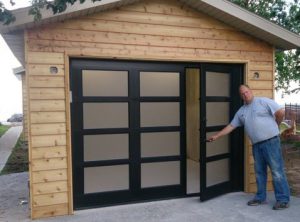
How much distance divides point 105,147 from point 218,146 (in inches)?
72.2

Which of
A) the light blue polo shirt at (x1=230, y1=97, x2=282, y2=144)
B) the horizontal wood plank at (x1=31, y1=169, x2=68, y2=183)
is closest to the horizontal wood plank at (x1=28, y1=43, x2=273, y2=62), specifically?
the light blue polo shirt at (x1=230, y1=97, x2=282, y2=144)

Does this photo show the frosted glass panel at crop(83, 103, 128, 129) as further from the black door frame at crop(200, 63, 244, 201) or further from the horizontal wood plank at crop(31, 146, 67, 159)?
the black door frame at crop(200, 63, 244, 201)

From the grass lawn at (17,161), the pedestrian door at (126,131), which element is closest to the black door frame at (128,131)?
the pedestrian door at (126,131)

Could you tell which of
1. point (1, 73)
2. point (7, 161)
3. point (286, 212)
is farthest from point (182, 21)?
point (1, 73)

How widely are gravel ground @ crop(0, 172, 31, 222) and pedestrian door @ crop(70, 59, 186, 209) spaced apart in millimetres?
801

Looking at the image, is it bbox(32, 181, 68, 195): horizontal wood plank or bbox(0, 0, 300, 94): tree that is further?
bbox(0, 0, 300, 94): tree

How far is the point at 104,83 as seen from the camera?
4.86 m

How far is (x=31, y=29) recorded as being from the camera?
434 cm

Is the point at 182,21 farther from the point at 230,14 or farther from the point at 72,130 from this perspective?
the point at 72,130

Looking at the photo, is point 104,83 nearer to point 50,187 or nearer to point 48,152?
point 48,152

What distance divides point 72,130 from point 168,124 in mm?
1439

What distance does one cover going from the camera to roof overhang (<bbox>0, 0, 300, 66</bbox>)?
163 inches

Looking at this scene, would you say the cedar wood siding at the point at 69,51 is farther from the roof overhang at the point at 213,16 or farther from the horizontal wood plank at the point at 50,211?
the roof overhang at the point at 213,16

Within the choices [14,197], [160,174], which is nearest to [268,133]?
[160,174]
